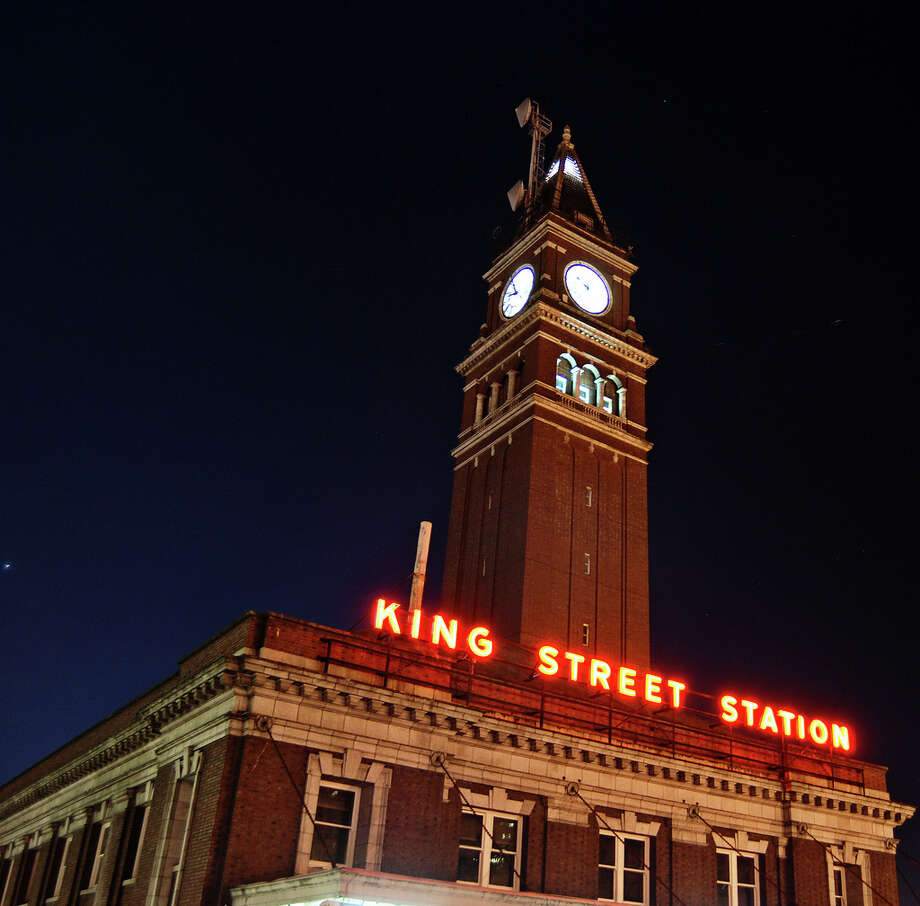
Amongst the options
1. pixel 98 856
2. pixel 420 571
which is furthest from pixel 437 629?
pixel 98 856

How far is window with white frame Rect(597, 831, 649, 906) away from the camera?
3531cm

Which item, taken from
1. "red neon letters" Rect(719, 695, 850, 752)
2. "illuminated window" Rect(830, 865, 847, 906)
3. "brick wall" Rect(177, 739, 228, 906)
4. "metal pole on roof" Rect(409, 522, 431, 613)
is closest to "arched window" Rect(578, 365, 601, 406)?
"metal pole on roof" Rect(409, 522, 431, 613)

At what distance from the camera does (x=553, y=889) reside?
33.5 metres

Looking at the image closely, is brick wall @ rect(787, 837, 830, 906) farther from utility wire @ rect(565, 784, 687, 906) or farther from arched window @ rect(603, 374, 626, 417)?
arched window @ rect(603, 374, 626, 417)

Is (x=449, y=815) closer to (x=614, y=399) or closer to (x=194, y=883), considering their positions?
(x=194, y=883)

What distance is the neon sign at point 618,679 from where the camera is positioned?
36.5 m

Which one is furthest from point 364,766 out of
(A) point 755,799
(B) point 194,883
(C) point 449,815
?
(A) point 755,799

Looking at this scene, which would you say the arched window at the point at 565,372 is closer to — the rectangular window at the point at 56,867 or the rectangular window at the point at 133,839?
the rectangular window at the point at 133,839

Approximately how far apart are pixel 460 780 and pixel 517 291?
4124 cm

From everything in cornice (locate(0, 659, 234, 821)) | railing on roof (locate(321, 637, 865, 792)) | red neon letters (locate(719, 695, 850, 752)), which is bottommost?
cornice (locate(0, 659, 234, 821))

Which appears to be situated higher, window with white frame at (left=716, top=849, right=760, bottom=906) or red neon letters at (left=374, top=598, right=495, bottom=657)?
A: red neon letters at (left=374, top=598, right=495, bottom=657)

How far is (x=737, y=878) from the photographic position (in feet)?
125

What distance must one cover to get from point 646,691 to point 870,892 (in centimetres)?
1190

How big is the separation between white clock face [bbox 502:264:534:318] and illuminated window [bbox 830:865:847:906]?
37.7m
